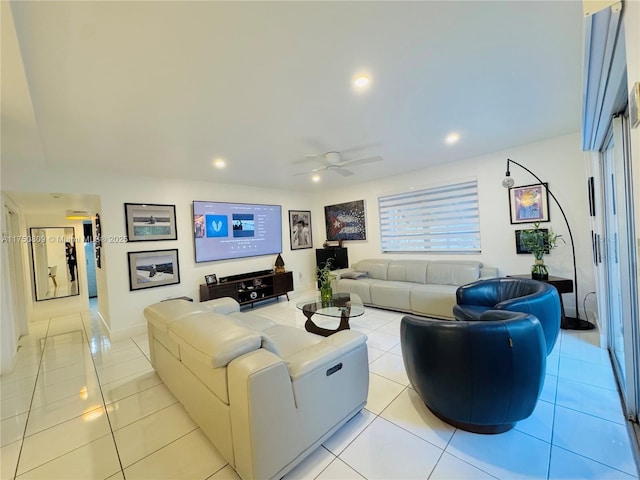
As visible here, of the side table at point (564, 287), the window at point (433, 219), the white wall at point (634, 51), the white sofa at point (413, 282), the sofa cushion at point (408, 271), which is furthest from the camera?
the sofa cushion at point (408, 271)

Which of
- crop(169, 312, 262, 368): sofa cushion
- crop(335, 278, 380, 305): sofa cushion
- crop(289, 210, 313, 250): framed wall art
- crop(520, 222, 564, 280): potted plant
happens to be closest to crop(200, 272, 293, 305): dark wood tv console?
crop(289, 210, 313, 250): framed wall art

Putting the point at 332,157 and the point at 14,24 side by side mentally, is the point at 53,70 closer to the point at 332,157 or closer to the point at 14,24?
the point at 14,24

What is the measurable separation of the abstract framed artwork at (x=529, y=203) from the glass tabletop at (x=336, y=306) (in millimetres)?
2668

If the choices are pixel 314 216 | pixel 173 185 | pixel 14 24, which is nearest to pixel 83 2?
pixel 14 24

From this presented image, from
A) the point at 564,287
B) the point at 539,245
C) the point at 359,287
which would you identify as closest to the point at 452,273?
the point at 539,245

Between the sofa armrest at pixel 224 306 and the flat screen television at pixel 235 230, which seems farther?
the flat screen television at pixel 235 230

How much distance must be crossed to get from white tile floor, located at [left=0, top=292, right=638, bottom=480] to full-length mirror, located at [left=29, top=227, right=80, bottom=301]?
13.2 ft

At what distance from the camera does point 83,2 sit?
3.92 ft

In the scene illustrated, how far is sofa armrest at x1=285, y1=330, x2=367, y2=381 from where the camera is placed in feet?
4.88

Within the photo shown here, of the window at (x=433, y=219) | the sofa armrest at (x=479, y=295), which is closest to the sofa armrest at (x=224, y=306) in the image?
the sofa armrest at (x=479, y=295)

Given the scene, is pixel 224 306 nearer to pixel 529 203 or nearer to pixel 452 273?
pixel 452 273

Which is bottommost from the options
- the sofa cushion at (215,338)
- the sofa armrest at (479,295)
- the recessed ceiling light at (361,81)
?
the sofa armrest at (479,295)

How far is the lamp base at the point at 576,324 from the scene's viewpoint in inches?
124

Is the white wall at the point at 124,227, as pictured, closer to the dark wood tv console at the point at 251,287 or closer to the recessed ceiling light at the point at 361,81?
the dark wood tv console at the point at 251,287
